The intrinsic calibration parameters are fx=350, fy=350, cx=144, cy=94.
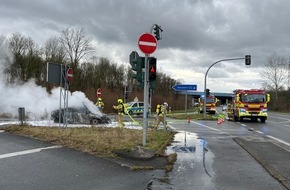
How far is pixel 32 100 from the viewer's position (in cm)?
2245

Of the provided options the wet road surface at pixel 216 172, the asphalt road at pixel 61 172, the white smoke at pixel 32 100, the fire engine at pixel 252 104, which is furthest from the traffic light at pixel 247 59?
the asphalt road at pixel 61 172

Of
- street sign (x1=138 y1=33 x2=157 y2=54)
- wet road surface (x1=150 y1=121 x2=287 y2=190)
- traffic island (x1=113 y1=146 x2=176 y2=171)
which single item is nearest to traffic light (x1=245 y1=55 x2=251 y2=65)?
wet road surface (x1=150 y1=121 x2=287 y2=190)

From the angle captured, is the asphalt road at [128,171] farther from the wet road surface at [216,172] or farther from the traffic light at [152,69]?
the traffic light at [152,69]

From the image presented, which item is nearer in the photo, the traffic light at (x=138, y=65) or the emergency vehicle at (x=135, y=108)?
the traffic light at (x=138, y=65)

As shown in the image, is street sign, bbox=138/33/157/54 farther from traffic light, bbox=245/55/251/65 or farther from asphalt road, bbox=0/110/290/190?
traffic light, bbox=245/55/251/65

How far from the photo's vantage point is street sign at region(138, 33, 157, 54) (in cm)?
1029

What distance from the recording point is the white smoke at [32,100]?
21.4 metres

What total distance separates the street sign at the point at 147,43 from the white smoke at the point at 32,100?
11.2 m

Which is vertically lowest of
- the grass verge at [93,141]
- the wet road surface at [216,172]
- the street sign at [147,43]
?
the wet road surface at [216,172]

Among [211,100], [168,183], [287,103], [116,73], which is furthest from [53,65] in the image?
[287,103]

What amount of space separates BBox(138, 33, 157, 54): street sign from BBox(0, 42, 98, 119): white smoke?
11.2 metres

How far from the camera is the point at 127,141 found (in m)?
11.2

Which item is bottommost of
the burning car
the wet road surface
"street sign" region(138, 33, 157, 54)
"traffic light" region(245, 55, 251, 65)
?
the wet road surface

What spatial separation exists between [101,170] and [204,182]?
2.25 m
